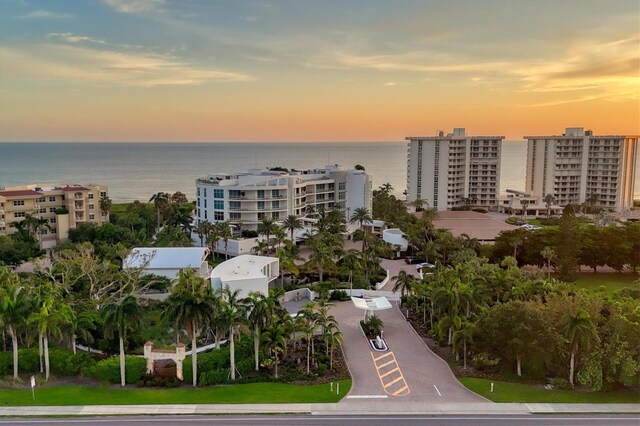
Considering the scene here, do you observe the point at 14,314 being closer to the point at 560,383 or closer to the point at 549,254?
the point at 560,383

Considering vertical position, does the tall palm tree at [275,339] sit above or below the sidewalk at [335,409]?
above

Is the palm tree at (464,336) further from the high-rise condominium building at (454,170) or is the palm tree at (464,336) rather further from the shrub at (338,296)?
the high-rise condominium building at (454,170)

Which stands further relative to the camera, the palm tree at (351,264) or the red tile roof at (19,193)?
the red tile roof at (19,193)

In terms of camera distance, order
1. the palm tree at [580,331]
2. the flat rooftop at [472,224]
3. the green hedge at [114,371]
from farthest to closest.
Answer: the flat rooftop at [472,224]
the green hedge at [114,371]
the palm tree at [580,331]

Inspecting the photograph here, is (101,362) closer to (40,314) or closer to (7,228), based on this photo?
(40,314)

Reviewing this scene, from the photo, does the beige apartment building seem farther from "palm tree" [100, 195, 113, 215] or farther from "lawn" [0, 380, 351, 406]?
"lawn" [0, 380, 351, 406]

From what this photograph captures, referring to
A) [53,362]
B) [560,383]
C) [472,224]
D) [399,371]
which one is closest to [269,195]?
[472,224]

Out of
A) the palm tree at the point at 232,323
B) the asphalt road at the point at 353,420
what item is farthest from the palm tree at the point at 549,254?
the palm tree at the point at 232,323
